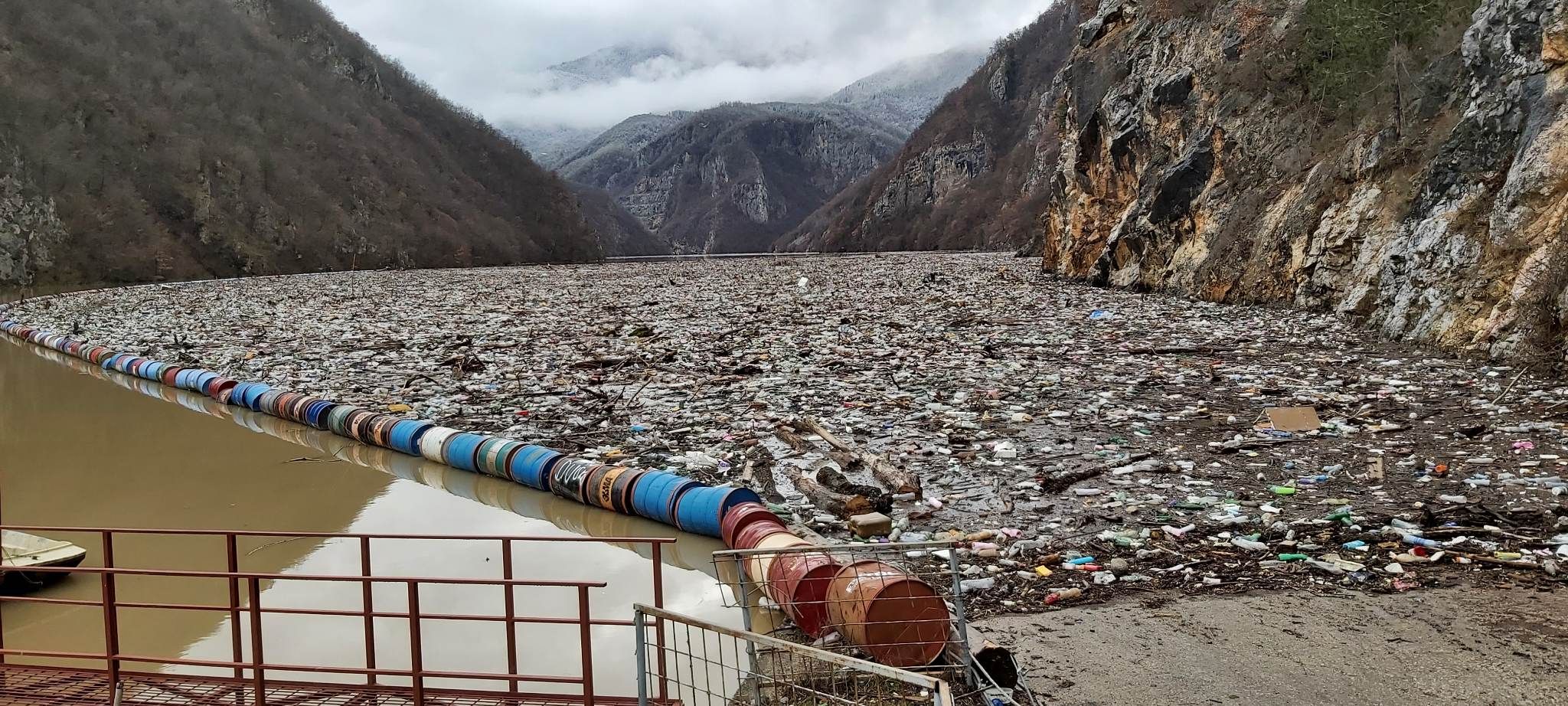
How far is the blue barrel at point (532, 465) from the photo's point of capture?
727 centimetres

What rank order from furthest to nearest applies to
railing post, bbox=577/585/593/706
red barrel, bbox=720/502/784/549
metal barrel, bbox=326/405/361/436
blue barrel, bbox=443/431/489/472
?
metal barrel, bbox=326/405/361/436 < blue barrel, bbox=443/431/489/472 < red barrel, bbox=720/502/784/549 < railing post, bbox=577/585/593/706

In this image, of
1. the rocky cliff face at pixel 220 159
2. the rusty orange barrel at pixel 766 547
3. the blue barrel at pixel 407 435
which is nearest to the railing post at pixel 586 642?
the rusty orange barrel at pixel 766 547

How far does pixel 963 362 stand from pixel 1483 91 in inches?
301

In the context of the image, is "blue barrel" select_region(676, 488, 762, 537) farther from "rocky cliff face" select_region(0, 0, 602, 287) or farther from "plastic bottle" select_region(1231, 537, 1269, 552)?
"rocky cliff face" select_region(0, 0, 602, 287)

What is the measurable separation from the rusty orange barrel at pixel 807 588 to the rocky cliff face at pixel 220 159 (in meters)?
45.8

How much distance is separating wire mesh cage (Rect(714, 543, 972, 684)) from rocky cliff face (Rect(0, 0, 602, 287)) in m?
Answer: 45.9

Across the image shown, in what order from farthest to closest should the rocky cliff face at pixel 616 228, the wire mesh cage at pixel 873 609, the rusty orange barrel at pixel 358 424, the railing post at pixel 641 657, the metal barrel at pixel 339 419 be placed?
the rocky cliff face at pixel 616 228
the metal barrel at pixel 339 419
the rusty orange barrel at pixel 358 424
the wire mesh cage at pixel 873 609
the railing post at pixel 641 657

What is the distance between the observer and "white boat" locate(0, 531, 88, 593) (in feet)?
16.6

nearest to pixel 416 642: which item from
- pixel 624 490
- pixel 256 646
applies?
pixel 256 646

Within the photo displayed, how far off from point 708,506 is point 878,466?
1414mm

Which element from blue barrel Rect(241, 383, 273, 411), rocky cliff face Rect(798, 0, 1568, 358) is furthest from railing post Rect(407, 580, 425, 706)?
rocky cliff face Rect(798, 0, 1568, 358)

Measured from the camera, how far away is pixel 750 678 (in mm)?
3463

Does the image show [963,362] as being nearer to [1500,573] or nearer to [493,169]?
[1500,573]

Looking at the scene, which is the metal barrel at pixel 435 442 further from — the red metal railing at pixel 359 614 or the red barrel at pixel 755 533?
the red metal railing at pixel 359 614
